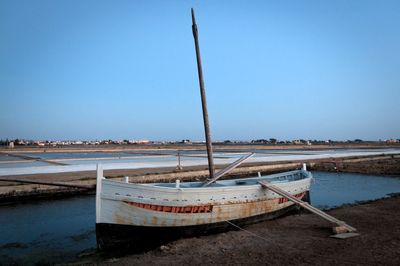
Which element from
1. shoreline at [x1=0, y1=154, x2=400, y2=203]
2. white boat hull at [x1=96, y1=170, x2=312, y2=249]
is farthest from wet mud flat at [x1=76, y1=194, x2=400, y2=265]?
shoreline at [x1=0, y1=154, x2=400, y2=203]

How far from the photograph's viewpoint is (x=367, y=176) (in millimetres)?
33031

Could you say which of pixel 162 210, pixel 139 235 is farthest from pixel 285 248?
pixel 139 235

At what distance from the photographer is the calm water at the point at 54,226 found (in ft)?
36.3

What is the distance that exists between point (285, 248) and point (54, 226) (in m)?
9.35

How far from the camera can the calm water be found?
11.1 metres

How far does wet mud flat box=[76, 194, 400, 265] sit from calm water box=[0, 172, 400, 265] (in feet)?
6.38

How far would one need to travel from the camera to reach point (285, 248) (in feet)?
32.7

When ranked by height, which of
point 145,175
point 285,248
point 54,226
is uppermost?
point 145,175

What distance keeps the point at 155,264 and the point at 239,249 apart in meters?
2.50

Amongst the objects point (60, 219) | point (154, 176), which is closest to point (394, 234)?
point (60, 219)

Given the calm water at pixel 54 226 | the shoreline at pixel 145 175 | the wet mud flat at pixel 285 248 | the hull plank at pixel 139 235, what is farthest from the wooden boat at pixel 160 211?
the shoreline at pixel 145 175

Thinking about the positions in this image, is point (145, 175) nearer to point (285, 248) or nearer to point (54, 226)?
point (54, 226)

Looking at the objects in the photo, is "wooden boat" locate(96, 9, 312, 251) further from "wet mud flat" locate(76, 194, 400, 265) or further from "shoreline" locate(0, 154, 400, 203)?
"shoreline" locate(0, 154, 400, 203)

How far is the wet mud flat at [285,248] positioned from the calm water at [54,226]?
1.94 meters
